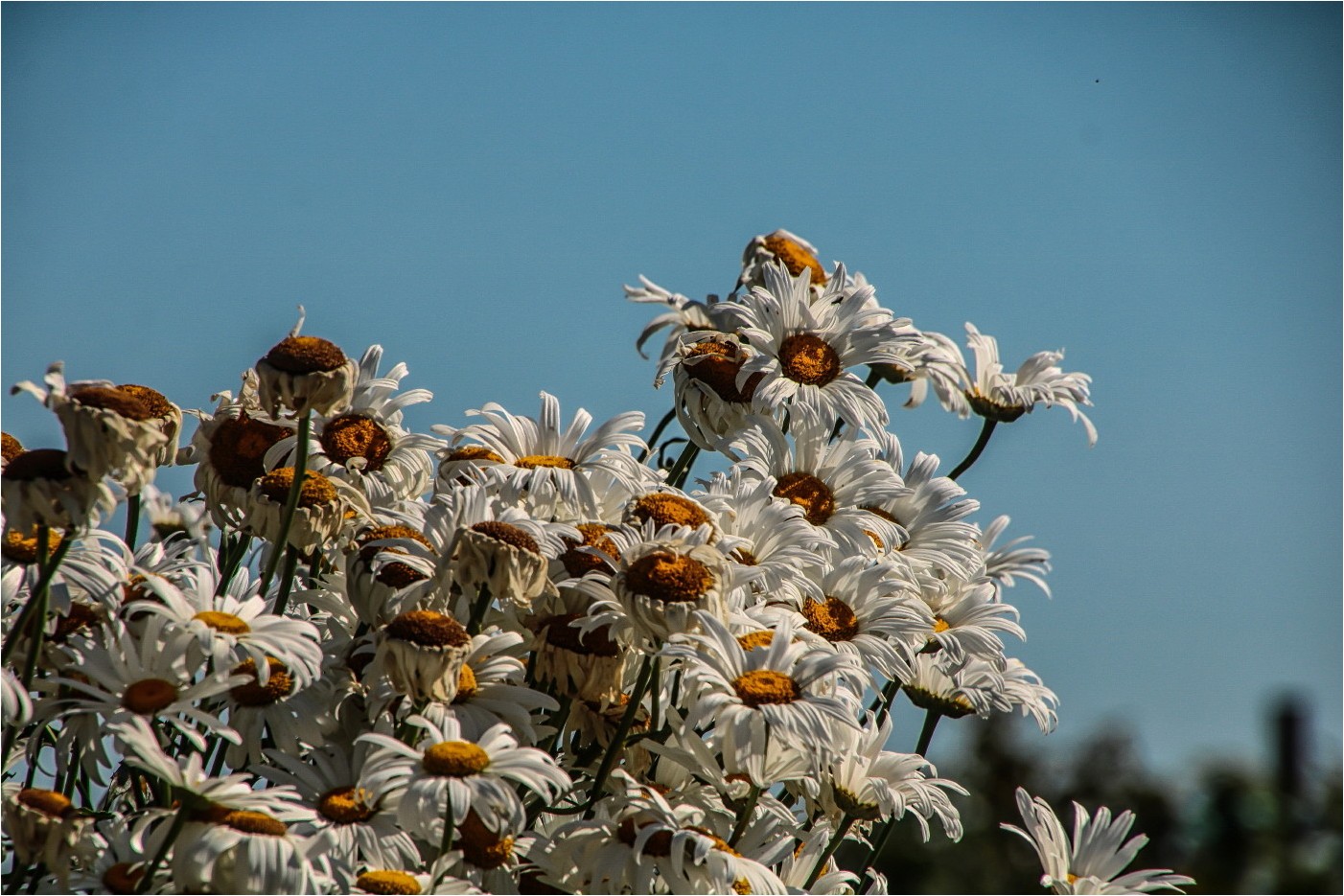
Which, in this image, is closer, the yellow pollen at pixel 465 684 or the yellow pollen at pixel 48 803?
the yellow pollen at pixel 48 803

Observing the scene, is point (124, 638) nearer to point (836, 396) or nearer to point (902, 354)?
point (836, 396)

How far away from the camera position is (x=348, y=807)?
8.09 ft

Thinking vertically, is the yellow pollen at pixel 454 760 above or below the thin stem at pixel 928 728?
below

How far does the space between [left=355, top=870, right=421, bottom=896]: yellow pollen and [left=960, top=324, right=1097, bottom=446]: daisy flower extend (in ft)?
6.43

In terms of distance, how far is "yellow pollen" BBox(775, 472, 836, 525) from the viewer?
3.24 m

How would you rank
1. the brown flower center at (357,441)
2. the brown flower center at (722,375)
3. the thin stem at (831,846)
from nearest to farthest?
1. the thin stem at (831,846)
2. the brown flower center at (357,441)
3. the brown flower center at (722,375)

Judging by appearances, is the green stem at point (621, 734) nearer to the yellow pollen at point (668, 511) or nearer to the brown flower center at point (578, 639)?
the brown flower center at point (578, 639)

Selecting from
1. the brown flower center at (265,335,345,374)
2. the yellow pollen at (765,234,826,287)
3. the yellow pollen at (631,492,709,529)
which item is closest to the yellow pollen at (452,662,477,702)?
the yellow pollen at (631,492,709,529)

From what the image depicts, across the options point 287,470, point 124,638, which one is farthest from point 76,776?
point 287,470

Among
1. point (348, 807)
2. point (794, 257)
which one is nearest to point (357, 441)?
point (348, 807)

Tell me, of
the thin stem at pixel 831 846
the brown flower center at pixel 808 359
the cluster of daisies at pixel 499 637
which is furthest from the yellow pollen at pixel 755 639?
the brown flower center at pixel 808 359

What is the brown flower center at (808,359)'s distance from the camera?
3219 millimetres

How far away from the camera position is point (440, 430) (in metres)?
3.16

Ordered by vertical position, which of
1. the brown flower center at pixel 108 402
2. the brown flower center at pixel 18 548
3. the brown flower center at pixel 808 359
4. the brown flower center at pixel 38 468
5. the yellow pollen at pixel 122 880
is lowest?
the yellow pollen at pixel 122 880
